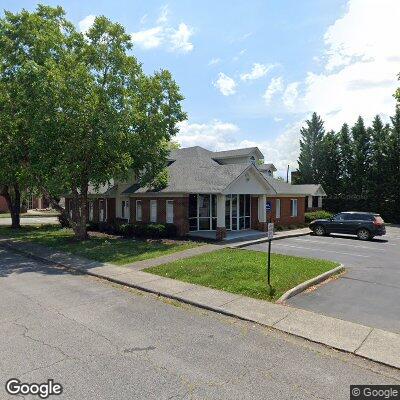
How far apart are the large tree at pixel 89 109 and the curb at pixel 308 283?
1187cm

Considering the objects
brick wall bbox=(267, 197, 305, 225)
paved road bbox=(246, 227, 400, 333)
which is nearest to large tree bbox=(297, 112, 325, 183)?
brick wall bbox=(267, 197, 305, 225)

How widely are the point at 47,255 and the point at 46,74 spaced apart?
28.7 feet

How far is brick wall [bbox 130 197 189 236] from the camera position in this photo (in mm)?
22875

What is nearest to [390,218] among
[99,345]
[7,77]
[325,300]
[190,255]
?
[190,255]

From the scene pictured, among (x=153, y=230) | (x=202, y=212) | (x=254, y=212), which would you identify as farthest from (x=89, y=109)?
(x=254, y=212)

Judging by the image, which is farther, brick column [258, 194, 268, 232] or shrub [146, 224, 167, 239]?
brick column [258, 194, 268, 232]

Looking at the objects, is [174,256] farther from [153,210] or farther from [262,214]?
[262,214]

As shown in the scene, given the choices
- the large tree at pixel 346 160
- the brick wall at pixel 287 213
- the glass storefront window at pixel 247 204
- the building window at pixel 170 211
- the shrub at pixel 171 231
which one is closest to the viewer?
the shrub at pixel 171 231

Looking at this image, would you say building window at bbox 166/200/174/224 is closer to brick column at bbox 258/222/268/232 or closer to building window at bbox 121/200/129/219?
building window at bbox 121/200/129/219

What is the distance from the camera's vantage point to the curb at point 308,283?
10129 millimetres

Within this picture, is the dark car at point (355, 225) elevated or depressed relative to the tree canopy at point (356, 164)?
depressed

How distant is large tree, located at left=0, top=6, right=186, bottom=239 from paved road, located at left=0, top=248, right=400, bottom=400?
10857 millimetres

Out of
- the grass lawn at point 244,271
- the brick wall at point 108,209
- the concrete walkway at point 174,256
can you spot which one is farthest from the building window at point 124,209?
the grass lawn at point 244,271

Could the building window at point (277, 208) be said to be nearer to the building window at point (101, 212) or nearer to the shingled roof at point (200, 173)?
the shingled roof at point (200, 173)
